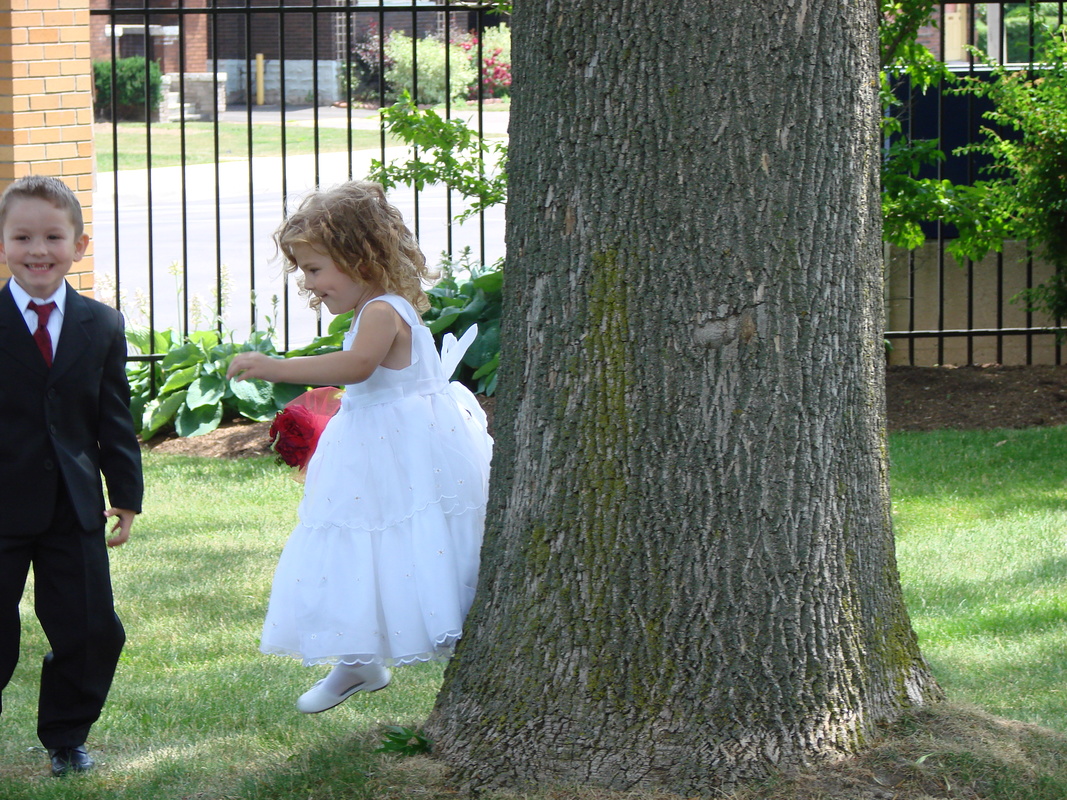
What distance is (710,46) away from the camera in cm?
250

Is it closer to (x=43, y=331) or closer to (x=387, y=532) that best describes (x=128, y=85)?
(x=43, y=331)

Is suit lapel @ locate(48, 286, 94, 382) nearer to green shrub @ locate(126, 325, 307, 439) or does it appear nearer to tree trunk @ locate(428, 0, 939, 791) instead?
tree trunk @ locate(428, 0, 939, 791)

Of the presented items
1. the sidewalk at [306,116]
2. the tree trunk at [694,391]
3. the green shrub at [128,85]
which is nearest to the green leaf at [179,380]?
the tree trunk at [694,391]

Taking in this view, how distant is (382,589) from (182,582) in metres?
2.18

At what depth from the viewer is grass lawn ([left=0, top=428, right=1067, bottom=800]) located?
281cm

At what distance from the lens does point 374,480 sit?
9.84ft

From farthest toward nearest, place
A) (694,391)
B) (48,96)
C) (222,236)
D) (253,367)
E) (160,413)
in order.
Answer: (222,236)
(160,413)
(48,96)
(253,367)
(694,391)

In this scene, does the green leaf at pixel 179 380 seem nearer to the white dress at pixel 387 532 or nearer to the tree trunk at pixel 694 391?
the white dress at pixel 387 532

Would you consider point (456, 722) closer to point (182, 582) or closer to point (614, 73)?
point (614, 73)

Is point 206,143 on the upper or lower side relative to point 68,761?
upper

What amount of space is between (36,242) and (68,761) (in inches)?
50.2

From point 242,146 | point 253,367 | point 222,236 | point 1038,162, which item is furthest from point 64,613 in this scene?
point 242,146

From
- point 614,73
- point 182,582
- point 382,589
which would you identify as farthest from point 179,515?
point 614,73

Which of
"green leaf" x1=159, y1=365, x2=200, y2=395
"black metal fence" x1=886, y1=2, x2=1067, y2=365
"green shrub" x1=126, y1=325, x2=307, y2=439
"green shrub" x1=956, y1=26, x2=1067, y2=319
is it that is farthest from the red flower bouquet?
"black metal fence" x1=886, y1=2, x2=1067, y2=365
